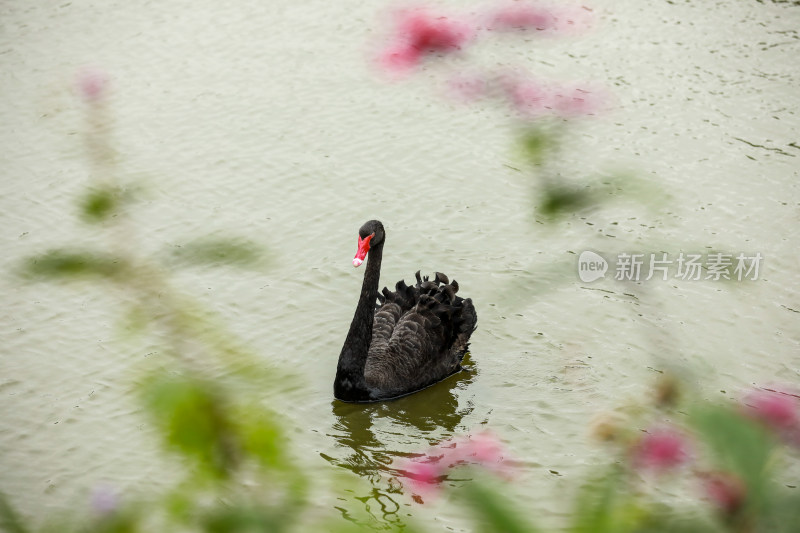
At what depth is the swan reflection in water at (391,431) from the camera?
5781 mm

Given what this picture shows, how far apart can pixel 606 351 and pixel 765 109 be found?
3.75 metres

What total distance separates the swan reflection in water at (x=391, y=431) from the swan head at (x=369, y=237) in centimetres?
95

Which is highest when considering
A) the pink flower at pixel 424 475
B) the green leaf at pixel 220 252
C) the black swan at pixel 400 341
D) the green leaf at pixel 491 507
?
the green leaf at pixel 220 252

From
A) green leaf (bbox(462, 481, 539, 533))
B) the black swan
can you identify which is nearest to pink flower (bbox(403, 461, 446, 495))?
the black swan

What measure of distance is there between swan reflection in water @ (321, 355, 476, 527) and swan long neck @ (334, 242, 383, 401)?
0.13 metres

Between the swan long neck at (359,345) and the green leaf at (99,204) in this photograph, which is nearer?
the green leaf at (99,204)

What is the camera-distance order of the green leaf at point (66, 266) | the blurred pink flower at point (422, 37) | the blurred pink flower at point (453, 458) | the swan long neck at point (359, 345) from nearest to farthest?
1. the green leaf at point (66, 266)
2. the blurred pink flower at point (422, 37)
3. the blurred pink flower at point (453, 458)
4. the swan long neck at point (359, 345)

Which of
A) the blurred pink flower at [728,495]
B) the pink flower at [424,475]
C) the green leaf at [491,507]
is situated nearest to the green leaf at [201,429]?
the green leaf at [491,507]

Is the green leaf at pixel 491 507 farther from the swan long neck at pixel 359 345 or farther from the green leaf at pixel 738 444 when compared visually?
the swan long neck at pixel 359 345

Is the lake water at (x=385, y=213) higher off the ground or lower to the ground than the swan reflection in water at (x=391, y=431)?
higher

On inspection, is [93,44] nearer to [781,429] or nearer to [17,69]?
[17,69]

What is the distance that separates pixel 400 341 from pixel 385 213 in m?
1.95

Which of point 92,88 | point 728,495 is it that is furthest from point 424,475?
point 728,495

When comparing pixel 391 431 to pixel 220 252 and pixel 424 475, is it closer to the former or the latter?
pixel 424 475
